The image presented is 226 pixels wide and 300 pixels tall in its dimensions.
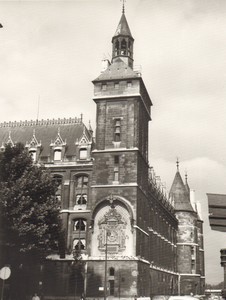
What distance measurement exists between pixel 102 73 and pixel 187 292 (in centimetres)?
4502

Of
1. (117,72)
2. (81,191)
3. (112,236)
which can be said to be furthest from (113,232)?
(117,72)

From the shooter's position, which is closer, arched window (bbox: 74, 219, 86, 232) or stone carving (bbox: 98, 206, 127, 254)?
stone carving (bbox: 98, 206, 127, 254)

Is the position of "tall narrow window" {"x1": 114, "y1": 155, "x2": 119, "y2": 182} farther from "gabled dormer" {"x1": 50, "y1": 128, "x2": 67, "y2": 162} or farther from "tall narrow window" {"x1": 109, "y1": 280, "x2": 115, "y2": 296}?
"tall narrow window" {"x1": 109, "y1": 280, "x2": 115, "y2": 296}

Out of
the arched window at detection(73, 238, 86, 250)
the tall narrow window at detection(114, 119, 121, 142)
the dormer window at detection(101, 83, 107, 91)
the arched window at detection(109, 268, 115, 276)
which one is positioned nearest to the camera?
the arched window at detection(109, 268, 115, 276)

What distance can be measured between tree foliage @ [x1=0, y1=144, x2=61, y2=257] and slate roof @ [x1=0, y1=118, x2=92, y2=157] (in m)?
13.0

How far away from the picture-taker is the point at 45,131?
59.2m

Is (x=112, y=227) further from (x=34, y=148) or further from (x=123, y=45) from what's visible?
(x=123, y=45)

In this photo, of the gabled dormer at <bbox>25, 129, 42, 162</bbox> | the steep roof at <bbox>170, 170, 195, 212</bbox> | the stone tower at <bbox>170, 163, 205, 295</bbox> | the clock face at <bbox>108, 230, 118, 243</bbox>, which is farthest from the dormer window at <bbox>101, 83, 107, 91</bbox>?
the steep roof at <bbox>170, 170, 195, 212</bbox>

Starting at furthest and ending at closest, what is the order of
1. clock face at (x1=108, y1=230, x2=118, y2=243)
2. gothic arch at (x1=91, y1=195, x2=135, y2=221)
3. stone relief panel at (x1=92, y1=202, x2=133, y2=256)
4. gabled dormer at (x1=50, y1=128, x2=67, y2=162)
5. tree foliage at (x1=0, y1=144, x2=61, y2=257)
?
gabled dormer at (x1=50, y1=128, x2=67, y2=162) < gothic arch at (x1=91, y1=195, x2=135, y2=221) < clock face at (x1=108, y1=230, x2=118, y2=243) < stone relief panel at (x1=92, y1=202, x2=133, y2=256) < tree foliage at (x1=0, y1=144, x2=61, y2=257)

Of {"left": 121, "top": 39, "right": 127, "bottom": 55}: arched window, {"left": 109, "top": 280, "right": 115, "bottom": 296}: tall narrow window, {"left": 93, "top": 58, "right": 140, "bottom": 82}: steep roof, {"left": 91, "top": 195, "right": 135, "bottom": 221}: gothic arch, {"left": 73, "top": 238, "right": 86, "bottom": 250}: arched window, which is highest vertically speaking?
{"left": 121, "top": 39, "right": 127, "bottom": 55}: arched window

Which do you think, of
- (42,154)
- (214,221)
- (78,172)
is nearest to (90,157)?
(78,172)

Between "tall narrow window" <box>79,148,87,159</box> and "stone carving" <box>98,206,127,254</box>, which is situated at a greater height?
"tall narrow window" <box>79,148,87,159</box>

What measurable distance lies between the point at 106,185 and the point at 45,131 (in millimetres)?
13170

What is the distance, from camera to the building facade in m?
48.0
